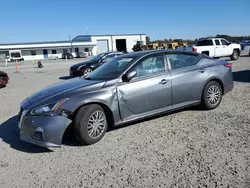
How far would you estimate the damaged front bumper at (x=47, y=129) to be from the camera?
388 centimetres

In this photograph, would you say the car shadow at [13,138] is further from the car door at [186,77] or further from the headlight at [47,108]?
the car door at [186,77]

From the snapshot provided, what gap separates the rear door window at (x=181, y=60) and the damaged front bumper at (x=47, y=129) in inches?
103

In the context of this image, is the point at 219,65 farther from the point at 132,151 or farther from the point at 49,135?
the point at 49,135

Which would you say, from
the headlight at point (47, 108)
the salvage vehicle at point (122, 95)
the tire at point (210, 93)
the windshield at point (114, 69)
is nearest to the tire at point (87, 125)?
the salvage vehicle at point (122, 95)

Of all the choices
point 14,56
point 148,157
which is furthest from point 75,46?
point 148,157

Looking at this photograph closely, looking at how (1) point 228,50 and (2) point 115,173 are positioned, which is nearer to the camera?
(2) point 115,173

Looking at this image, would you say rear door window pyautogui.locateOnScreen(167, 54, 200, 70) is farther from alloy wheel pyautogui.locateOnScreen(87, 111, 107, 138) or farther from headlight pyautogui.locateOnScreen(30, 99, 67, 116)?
headlight pyautogui.locateOnScreen(30, 99, 67, 116)

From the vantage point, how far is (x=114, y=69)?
5086 mm

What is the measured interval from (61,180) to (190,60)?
3899 millimetres

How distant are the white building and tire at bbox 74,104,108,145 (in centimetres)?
6285

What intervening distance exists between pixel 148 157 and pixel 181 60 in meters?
2.67

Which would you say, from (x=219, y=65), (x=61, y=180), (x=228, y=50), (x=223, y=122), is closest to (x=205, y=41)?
(x=228, y=50)

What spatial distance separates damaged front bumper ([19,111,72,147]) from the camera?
388 cm

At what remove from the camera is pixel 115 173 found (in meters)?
3.27
